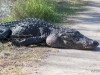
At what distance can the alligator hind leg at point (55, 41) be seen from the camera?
773 centimetres

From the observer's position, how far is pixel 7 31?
8.36 meters

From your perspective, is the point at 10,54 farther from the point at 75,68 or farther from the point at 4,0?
the point at 4,0

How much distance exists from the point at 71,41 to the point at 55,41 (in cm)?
39

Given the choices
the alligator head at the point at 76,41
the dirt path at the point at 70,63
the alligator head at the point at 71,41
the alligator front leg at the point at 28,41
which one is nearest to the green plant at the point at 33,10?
the dirt path at the point at 70,63

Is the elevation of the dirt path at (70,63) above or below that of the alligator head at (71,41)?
below

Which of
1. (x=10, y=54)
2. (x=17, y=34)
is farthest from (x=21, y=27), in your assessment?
(x=10, y=54)

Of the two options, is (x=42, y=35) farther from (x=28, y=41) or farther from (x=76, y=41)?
(x=76, y=41)

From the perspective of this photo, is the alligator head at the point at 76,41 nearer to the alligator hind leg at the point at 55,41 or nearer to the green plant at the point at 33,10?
the alligator hind leg at the point at 55,41

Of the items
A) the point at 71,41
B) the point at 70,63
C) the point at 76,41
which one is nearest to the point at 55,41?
the point at 71,41

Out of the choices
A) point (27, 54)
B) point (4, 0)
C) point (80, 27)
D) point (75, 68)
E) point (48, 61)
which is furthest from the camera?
point (4, 0)

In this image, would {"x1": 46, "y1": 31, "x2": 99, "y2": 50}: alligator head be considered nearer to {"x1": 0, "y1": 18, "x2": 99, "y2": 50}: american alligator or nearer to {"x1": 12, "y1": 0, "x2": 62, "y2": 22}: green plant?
{"x1": 0, "y1": 18, "x2": 99, "y2": 50}: american alligator

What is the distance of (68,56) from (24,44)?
4.26 feet

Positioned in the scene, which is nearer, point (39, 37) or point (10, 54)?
point (10, 54)

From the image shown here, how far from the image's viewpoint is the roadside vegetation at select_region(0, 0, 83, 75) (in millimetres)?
6441
